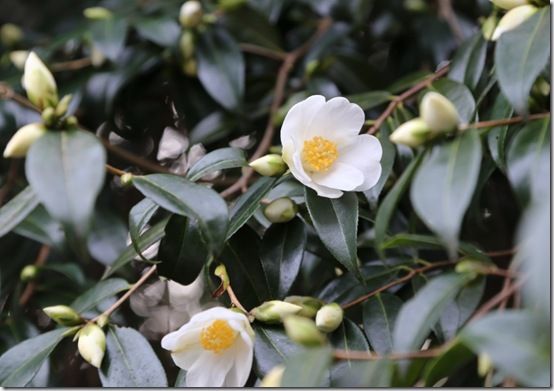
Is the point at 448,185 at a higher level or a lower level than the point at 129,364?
higher

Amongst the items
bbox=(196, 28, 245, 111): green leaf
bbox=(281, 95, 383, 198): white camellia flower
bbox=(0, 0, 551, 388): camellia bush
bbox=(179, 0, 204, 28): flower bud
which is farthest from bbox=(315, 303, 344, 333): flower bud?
bbox=(179, 0, 204, 28): flower bud

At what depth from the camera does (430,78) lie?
105cm

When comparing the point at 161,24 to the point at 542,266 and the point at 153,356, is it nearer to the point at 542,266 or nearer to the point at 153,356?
the point at 153,356

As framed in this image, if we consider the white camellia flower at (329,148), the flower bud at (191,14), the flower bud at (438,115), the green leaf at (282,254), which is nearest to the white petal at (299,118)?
the white camellia flower at (329,148)

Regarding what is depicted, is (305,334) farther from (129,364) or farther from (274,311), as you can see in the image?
(129,364)

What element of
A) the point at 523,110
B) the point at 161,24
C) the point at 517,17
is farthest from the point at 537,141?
the point at 161,24

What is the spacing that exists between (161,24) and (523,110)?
805 mm

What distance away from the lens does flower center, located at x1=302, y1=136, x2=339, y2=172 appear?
2.82 feet

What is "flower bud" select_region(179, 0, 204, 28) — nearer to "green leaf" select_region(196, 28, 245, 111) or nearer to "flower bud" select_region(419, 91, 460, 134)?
"green leaf" select_region(196, 28, 245, 111)

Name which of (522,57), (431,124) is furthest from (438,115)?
(522,57)

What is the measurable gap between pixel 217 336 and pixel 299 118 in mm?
257

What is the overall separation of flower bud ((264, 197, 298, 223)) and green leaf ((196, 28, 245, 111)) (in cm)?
42

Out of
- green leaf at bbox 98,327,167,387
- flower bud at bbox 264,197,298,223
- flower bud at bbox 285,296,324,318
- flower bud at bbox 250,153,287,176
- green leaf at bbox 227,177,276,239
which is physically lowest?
green leaf at bbox 98,327,167,387

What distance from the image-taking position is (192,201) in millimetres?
772
